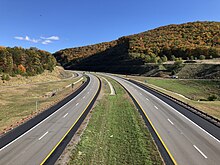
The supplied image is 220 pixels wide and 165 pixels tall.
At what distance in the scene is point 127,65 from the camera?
366 feet

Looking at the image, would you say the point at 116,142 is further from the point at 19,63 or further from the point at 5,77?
the point at 19,63

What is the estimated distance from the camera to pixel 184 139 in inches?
671

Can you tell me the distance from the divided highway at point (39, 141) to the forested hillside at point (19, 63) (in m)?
43.1

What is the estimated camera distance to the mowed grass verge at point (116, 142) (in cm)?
1338

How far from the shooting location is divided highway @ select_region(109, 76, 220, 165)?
13531 mm

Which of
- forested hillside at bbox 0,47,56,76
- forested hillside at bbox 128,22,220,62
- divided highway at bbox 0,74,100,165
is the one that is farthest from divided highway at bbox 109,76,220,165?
forested hillside at bbox 128,22,220,62

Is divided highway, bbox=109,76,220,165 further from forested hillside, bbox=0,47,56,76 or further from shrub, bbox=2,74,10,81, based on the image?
forested hillside, bbox=0,47,56,76

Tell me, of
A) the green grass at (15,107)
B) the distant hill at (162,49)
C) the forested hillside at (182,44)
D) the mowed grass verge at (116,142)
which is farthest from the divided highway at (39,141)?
the forested hillside at (182,44)

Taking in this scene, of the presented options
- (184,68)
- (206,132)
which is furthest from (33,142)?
(184,68)

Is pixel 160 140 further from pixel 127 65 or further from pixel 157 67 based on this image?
pixel 127 65

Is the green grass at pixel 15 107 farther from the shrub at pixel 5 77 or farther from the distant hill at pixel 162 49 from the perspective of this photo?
the distant hill at pixel 162 49

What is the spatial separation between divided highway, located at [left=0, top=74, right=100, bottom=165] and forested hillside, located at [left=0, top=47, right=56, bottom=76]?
43119 mm

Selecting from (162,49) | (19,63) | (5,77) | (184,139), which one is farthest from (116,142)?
(162,49)

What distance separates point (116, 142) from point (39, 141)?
5.83m
